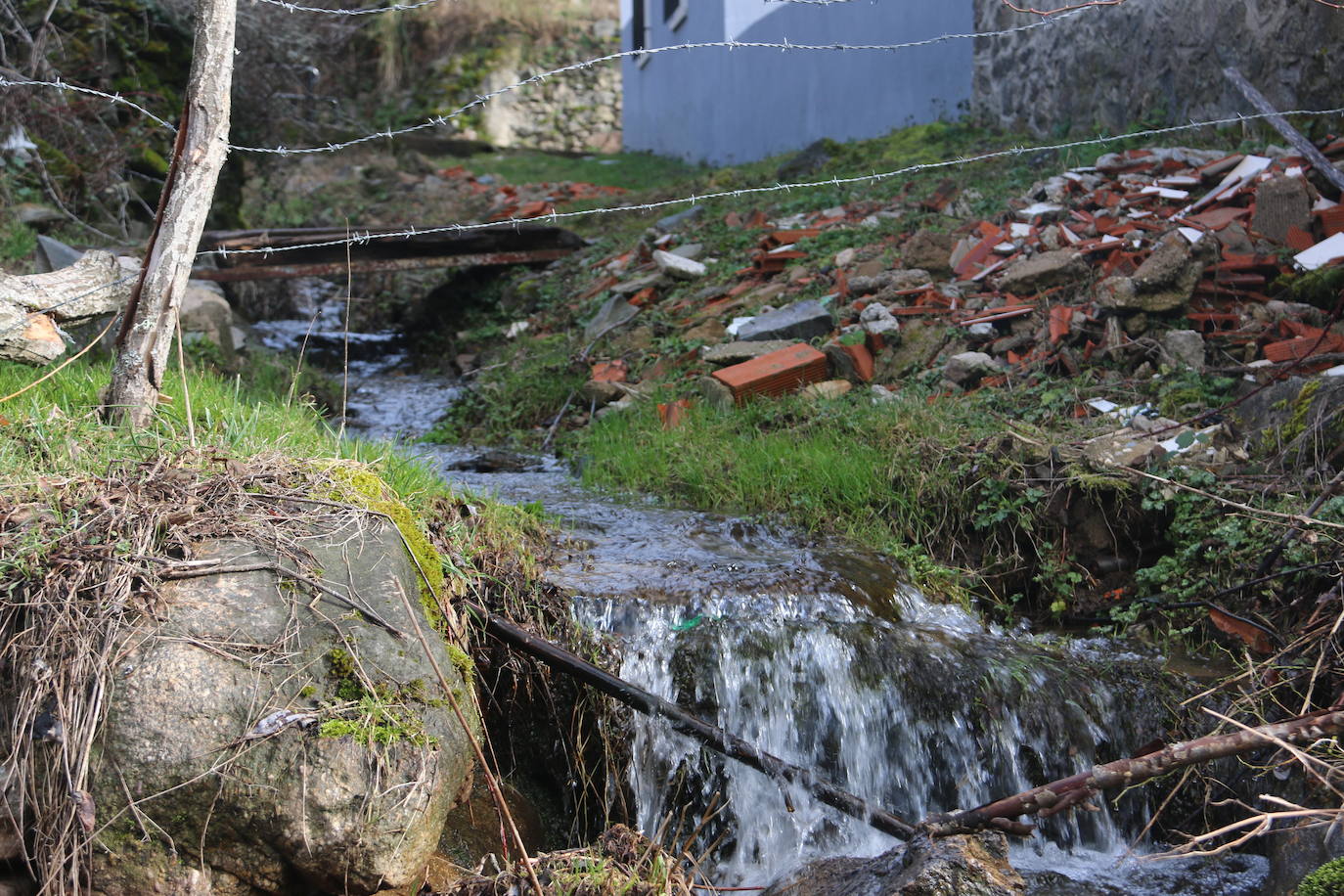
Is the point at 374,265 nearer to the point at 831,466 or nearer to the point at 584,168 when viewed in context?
the point at 831,466

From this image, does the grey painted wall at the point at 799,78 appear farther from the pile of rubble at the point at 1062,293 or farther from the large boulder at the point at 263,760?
the large boulder at the point at 263,760

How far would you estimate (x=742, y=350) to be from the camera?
6.68m

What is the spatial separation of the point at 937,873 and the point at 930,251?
5.52 metres

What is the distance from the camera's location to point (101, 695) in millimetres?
2467

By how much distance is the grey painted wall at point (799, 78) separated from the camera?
1058 centimetres

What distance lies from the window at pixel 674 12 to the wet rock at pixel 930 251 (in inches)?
334

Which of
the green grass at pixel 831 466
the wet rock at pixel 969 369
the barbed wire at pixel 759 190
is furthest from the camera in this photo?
the wet rock at pixel 969 369

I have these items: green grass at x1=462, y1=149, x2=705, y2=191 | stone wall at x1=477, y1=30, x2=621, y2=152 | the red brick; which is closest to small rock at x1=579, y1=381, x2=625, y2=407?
the red brick

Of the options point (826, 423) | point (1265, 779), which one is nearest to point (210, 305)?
point (826, 423)

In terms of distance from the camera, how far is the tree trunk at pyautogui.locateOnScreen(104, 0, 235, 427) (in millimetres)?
3725

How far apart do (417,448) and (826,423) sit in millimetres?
2661

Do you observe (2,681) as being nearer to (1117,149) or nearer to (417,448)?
(417,448)

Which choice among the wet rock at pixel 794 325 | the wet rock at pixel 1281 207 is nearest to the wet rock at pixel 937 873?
the wet rock at pixel 794 325

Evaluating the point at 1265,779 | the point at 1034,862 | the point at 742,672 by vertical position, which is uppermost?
the point at 742,672
